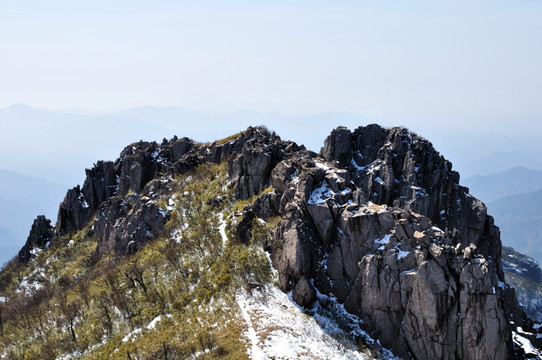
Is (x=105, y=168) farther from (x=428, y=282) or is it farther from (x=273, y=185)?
(x=428, y=282)

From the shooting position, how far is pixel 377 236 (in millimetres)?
51844

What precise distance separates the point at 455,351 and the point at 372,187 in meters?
48.4

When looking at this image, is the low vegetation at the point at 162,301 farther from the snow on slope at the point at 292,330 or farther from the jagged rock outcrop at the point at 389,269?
the jagged rock outcrop at the point at 389,269

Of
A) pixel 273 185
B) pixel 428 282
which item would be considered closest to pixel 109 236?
pixel 273 185

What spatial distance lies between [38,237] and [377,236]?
370 ft

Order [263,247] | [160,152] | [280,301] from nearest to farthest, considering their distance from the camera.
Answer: [280,301] → [263,247] → [160,152]

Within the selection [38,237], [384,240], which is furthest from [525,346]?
[38,237]

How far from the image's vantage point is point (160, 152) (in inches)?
4916

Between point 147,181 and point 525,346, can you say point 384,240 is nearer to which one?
point 525,346

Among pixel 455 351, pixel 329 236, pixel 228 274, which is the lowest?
pixel 455 351

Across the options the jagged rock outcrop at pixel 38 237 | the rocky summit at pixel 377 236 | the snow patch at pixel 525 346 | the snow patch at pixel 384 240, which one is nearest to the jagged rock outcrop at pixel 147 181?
the rocky summit at pixel 377 236

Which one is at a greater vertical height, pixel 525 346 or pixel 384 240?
pixel 384 240

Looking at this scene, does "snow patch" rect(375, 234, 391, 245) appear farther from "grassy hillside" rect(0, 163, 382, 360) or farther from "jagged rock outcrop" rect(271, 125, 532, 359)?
"grassy hillside" rect(0, 163, 382, 360)

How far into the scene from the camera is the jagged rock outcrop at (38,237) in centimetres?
11906
